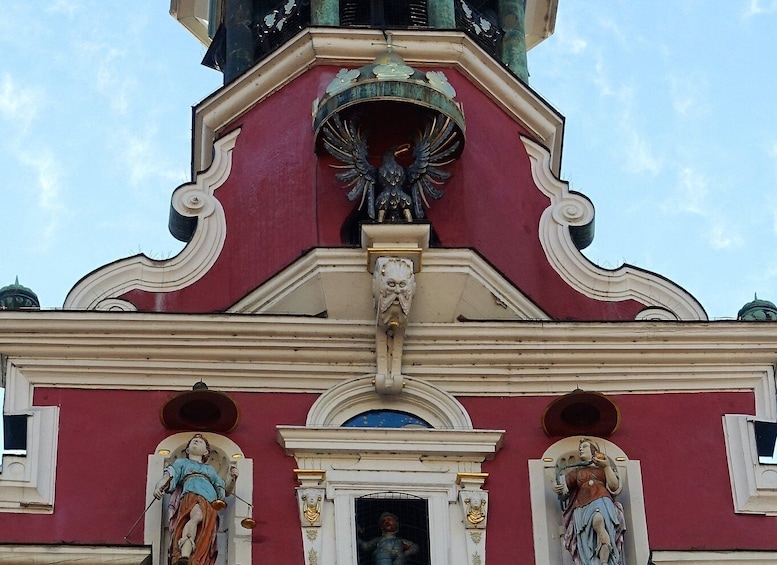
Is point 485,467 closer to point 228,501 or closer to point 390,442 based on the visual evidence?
point 390,442

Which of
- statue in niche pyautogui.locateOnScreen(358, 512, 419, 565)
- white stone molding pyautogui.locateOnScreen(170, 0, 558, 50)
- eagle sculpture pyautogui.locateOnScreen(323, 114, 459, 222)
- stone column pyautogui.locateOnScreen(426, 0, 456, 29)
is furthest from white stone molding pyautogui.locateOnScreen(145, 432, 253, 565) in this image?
white stone molding pyautogui.locateOnScreen(170, 0, 558, 50)

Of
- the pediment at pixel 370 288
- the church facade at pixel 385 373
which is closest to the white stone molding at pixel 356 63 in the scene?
the church facade at pixel 385 373

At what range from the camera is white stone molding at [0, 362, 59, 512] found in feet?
64.5

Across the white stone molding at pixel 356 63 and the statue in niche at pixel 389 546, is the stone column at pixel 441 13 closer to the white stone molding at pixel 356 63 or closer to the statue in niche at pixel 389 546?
the white stone molding at pixel 356 63

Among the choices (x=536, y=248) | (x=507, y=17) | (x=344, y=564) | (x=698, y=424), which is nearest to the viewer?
(x=344, y=564)

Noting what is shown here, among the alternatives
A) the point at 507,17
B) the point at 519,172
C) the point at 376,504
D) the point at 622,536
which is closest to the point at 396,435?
the point at 376,504

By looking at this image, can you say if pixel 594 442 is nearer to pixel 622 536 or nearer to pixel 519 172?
pixel 622 536

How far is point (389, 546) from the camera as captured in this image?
19.5 meters

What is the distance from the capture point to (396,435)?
20.1 metres

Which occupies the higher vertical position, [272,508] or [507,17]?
[507,17]

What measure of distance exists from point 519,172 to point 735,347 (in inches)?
126

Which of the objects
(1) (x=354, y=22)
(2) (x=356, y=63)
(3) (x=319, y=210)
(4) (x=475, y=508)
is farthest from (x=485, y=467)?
(1) (x=354, y=22)

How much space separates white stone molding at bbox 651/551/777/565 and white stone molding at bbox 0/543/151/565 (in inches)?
149

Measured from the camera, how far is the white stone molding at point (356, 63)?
23.6m
